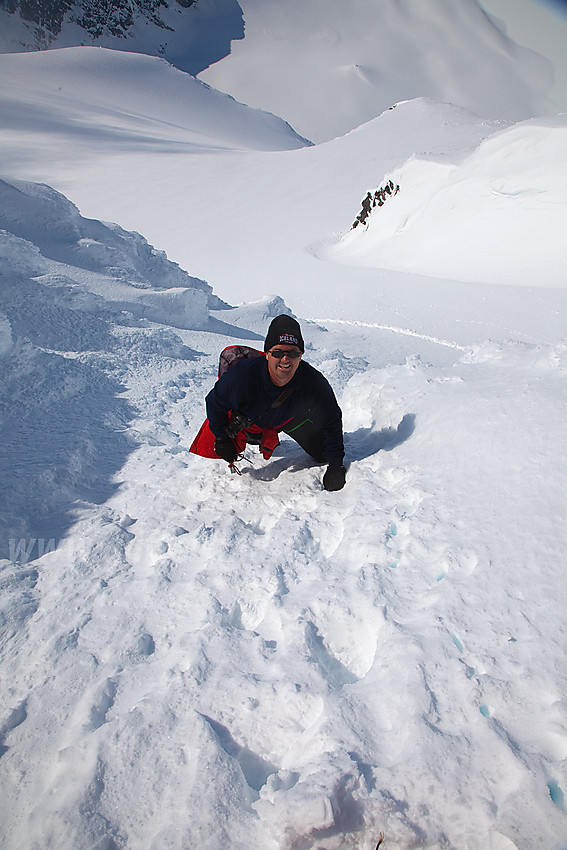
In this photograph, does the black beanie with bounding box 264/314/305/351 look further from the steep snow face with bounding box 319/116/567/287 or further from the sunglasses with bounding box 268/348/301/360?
the steep snow face with bounding box 319/116/567/287

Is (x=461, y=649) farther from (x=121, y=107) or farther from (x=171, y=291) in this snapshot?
(x=121, y=107)

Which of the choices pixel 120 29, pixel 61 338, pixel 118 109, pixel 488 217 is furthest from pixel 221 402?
pixel 120 29

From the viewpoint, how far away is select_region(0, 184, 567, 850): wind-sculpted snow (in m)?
1.05

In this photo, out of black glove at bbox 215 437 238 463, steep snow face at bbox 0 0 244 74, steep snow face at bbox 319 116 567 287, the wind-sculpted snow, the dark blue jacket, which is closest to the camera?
the wind-sculpted snow

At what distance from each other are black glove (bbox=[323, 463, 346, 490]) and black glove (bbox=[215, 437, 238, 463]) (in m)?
0.50

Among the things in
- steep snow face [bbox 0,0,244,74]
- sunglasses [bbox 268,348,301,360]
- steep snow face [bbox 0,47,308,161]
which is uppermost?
steep snow face [bbox 0,0,244,74]

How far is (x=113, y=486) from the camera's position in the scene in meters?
2.69

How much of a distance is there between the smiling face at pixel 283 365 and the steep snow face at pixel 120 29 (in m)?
91.6

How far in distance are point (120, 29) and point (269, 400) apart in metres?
100.0

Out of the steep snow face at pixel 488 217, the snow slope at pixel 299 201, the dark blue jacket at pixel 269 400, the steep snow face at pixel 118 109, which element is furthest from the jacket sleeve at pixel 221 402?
the steep snow face at pixel 118 109

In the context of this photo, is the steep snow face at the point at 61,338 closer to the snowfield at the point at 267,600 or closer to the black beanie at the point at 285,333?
the snowfield at the point at 267,600

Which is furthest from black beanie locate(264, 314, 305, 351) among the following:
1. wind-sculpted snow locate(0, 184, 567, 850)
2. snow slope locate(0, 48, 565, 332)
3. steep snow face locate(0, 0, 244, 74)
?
steep snow face locate(0, 0, 244, 74)

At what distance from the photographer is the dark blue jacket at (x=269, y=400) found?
218cm

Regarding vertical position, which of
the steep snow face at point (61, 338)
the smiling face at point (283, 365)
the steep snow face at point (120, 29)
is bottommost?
the steep snow face at point (61, 338)
